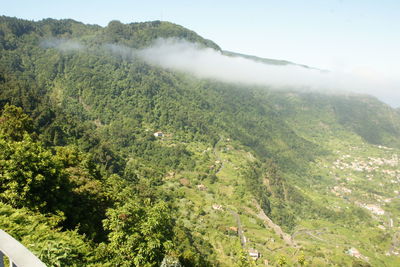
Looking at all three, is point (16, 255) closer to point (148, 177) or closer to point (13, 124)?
point (13, 124)

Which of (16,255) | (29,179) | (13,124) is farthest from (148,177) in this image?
(16,255)

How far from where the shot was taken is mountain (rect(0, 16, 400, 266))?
1593 cm

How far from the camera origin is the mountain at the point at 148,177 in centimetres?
1593

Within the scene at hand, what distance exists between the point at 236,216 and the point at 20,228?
280 ft

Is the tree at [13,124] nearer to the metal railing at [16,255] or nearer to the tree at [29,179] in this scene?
the tree at [29,179]

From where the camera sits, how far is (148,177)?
286 ft

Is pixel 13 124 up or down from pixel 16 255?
down

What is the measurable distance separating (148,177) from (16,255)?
279ft

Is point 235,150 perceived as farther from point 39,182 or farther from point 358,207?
point 39,182

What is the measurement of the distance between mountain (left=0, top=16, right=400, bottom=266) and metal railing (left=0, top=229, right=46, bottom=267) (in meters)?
5.36

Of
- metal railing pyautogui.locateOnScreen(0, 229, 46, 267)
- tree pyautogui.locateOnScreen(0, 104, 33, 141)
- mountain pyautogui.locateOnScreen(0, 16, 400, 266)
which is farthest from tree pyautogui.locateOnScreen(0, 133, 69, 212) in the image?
metal railing pyautogui.locateOnScreen(0, 229, 46, 267)

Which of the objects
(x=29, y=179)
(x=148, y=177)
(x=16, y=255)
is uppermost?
(x=16, y=255)

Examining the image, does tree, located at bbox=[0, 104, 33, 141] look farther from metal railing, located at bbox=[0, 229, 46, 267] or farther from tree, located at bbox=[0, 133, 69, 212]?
metal railing, located at bbox=[0, 229, 46, 267]

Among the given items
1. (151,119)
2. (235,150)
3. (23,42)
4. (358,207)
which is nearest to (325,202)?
(358,207)
